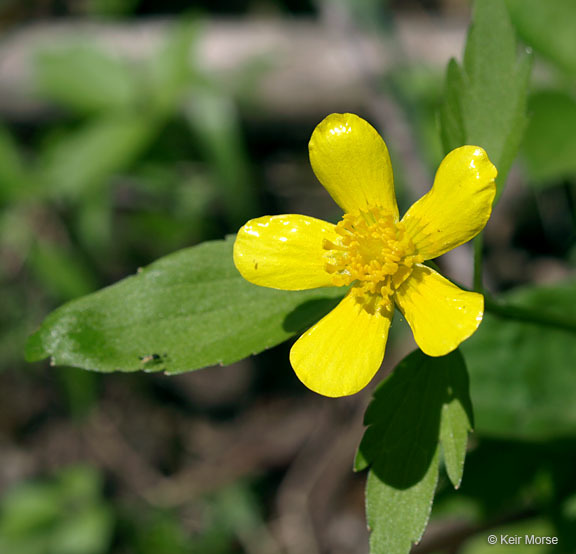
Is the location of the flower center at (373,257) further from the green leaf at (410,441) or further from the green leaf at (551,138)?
the green leaf at (551,138)

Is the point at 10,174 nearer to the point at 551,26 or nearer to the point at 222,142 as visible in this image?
the point at 222,142

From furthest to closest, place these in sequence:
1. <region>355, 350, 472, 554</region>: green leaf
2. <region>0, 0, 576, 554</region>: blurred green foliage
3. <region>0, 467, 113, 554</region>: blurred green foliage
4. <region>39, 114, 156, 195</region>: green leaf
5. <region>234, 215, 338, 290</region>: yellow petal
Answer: <region>0, 467, 113, 554</region>: blurred green foliage < <region>39, 114, 156, 195</region>: green leaf < <region>0, 0, 576, 554</region>: blurred green foliage < <region>234, 215, 338, 290</region>: yellow petal < <region>355, 350, 472, 554</region>: green leaf

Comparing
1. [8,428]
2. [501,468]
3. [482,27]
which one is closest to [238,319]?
[482,27]

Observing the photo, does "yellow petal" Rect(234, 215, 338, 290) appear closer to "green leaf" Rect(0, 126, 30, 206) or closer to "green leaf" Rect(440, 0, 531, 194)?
"green leaf" Rect(440, 0, 531, 194)

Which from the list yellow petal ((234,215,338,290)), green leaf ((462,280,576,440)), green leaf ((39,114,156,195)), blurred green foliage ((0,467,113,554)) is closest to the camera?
yellow petal ((234,215,338,290))

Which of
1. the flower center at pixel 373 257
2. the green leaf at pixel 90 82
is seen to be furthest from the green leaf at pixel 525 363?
the green leaf at pixel 90 82

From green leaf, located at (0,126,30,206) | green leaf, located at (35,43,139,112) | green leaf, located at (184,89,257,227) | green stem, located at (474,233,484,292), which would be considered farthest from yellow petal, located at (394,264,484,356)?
green leaf, located at (0,126,30,206)

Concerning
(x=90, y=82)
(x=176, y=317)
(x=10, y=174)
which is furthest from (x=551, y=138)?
(x=10, y=174)
